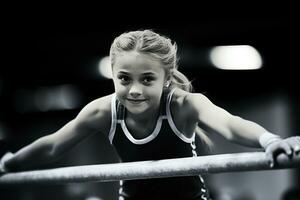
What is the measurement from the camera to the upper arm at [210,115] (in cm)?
66

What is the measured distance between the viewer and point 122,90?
711mm

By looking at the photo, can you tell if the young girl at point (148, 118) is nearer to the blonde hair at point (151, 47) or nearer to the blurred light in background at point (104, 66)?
the blonde hair at point (151, 47)

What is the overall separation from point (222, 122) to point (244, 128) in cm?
4

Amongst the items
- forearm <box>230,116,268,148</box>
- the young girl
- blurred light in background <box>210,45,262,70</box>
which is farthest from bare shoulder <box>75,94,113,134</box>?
blurred light in background <box>210,45,262,70</box>

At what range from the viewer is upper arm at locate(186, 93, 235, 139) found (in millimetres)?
657

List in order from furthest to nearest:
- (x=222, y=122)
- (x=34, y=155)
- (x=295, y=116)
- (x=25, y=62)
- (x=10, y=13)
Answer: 1. (x=295, y=116)
2. (x=25, y=62)
3. (x=10, y=13)
4. (x=34, y=155)
5. (x=222, y=122)

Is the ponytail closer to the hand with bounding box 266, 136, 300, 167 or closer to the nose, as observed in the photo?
the nose

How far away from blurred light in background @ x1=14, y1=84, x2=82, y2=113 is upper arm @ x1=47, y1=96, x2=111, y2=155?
28.5 inches

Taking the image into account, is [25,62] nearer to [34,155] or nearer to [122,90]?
[34,155]

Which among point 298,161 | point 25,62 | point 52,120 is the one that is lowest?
point 298,161

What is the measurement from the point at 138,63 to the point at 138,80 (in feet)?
0.08

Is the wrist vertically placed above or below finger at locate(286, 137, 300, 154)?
above

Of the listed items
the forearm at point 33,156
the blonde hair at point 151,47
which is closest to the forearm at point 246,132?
the blonde hair at point 151,47

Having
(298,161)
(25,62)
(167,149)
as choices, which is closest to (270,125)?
(25,62)
